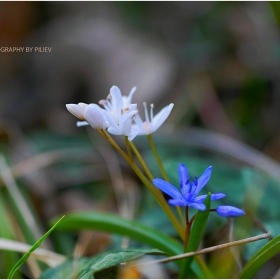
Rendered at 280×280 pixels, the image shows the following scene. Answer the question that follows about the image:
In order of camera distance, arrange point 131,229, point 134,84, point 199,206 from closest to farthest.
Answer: point 199,206 → point 131,229 → point 134,84

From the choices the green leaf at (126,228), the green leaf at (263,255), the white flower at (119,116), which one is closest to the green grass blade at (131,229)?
the green leaf at (126,228)

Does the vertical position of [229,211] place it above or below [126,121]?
below

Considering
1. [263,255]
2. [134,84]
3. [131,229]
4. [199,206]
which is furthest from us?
[134,84]

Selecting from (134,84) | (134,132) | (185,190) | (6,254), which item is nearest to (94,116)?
(134,132)

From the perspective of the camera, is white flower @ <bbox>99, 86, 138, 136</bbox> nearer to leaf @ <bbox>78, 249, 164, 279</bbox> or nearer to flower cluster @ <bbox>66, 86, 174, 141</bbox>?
flower cluster @ <bbox>66, 86, 174, 141</bbox>

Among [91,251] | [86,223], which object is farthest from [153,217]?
[86,223]

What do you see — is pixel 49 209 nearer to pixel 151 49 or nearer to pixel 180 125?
pixel 180 125

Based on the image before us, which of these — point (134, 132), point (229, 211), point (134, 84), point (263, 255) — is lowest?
point (263, 255)

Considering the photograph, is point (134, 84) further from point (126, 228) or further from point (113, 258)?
point (113, 258)
